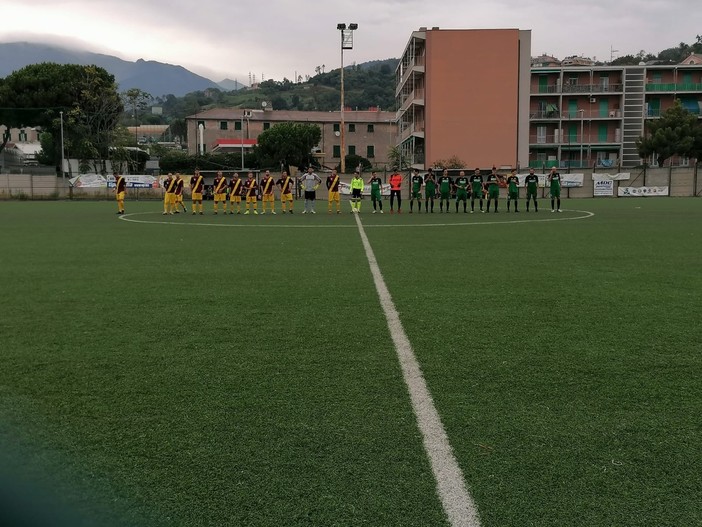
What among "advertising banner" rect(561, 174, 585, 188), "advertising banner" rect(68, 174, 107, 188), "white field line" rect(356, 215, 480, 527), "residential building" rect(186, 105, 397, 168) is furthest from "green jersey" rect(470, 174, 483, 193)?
"residential building" rect(186, 105, 397, 168)

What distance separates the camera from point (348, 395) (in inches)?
186

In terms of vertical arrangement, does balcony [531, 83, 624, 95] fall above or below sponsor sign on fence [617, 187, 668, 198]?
above

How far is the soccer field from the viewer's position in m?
3.23

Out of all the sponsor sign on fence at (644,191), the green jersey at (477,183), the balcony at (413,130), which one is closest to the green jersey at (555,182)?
the green jersey at (477,183)

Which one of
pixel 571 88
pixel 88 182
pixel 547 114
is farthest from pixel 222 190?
pixel 571 88

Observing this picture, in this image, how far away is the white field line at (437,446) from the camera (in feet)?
10.2

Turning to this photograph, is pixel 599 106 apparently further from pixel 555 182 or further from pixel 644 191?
pixel 555 182

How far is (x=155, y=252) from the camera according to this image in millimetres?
14000

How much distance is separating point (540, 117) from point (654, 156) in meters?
12.8

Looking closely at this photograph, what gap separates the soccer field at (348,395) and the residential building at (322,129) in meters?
96.2

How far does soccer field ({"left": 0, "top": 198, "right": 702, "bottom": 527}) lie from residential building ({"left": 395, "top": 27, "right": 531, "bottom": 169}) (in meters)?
55.5

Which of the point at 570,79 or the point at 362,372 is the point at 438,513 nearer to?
the point at 362,372

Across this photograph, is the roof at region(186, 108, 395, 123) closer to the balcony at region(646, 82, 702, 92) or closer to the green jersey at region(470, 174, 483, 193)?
the balcony at region(646, 82, 702, 92)

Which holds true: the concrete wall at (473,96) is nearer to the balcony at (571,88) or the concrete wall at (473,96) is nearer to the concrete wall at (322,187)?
the balcony at (571,88)
